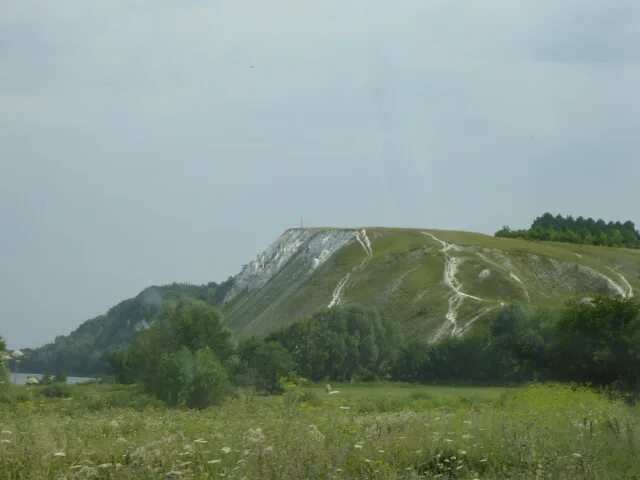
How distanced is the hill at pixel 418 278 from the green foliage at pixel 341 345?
34.9ft

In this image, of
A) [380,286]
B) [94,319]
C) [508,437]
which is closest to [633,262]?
[380,286]

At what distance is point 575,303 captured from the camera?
4281 cm

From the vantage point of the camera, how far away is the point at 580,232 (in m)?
168

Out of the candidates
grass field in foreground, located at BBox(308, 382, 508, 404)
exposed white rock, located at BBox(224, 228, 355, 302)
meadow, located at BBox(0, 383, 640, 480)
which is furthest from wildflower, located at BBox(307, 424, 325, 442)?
exposed white rock, located at BBox(224, 228, 355, 302)

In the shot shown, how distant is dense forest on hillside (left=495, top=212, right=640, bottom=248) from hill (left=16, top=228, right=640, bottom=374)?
10278 mm

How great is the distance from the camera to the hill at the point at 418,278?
10419cm

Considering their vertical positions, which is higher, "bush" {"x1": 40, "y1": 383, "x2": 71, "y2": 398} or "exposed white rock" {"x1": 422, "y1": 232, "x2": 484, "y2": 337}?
"exposed white rock" {"x1": 422, "y1": 232, "x2": 484, "y2": 337}

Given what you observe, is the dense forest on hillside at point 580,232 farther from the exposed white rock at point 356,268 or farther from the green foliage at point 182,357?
the green foliage at point 182,357

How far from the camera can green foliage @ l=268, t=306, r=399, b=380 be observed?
68.4 metres

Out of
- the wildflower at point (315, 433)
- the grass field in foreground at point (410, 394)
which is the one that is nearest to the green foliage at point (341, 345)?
the grass field in foreground at point (410, 394)

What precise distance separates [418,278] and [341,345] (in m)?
49.9

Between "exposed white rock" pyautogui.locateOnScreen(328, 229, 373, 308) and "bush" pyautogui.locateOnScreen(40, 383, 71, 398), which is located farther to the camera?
"exposed white rock" pyautogui.locateOnScreen(328, 229, 373, 308)

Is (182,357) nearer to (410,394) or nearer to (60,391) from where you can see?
(60,391)

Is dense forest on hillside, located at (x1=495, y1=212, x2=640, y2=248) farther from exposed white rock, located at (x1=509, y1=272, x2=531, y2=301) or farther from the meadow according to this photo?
the meadow
